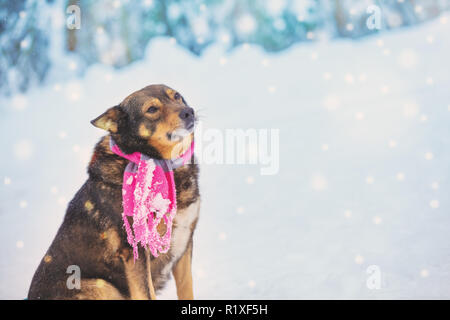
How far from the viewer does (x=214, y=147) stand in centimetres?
211

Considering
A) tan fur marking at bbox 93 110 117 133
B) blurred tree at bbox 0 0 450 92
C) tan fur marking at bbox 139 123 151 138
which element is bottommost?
tan fur marking at bbox 139 123 151 138

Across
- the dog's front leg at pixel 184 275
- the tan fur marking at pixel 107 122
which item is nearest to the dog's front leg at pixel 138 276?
the dog's front leg at pixel 184 275

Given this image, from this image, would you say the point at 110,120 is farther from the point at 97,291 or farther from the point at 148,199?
the point at 97,291

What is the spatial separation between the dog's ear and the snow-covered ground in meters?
0.34

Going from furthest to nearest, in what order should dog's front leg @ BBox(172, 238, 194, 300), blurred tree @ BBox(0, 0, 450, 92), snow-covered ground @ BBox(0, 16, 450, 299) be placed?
blurred tree @ BBox(0, 0, 450, 92) → snow-covered ground @ BBox(0, 16, 450, 299) → dog's front leg @ BBox(172, 238, 194, 300)

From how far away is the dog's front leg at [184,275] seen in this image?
177 cm

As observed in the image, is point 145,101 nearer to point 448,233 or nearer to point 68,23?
point 68,23

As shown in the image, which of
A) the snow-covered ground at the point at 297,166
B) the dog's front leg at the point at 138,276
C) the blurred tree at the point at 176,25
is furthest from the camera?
the blurred tree at the point at 176,25

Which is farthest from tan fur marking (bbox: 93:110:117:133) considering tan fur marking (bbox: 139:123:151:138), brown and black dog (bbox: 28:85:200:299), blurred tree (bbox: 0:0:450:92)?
blurred tree (bbox: 0:0:450:92)

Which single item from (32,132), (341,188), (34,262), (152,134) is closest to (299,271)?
(341,188)

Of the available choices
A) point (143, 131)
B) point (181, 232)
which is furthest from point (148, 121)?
point (181, 232)

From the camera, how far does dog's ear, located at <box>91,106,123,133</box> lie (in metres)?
1.62

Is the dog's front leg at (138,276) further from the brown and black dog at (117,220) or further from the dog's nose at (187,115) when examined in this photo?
the dog's nose at (187,115)

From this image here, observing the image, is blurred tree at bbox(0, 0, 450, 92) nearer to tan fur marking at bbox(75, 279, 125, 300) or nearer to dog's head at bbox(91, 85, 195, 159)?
dog's head at bbox(91, 85, 195, 159)
